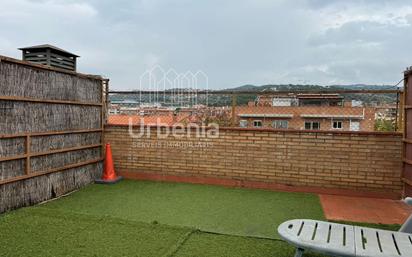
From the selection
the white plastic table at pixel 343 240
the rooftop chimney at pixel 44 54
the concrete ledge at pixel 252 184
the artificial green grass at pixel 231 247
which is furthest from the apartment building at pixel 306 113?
the rooftop chimney at pixel 44 54

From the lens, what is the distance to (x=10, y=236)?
10.7ft

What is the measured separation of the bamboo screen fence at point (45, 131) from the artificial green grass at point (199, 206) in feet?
1.30

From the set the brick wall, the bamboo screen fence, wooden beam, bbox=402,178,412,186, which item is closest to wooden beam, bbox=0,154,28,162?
the bamboo screen fence

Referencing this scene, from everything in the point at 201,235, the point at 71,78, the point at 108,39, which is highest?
the point at 108,39

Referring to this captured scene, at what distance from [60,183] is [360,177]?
5.17 meters

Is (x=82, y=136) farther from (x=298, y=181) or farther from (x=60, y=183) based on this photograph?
(x=298, y=181)

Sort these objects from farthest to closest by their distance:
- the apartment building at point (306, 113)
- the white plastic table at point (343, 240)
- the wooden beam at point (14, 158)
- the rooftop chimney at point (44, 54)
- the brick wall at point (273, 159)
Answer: the rooftop chimney at point (44, 54)
the apartment building at point (306, 113)
the brick wall at point (273, 159)
the wooden beam at point (14, 158)
the white plastic table at point (343, 240)

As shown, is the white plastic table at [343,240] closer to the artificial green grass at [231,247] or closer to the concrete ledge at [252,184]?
the artificial green grass at [231,247]

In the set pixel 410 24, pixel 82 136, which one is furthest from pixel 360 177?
pixel 82 136

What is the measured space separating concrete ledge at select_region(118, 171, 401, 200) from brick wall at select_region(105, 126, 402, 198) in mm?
17

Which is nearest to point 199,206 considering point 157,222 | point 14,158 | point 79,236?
point 157,222

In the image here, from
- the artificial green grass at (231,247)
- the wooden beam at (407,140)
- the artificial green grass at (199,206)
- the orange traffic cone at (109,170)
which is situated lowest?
the artificial green grass at (199,206)

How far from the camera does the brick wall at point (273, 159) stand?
5352 millimetres

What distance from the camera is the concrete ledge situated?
539 centimetres
